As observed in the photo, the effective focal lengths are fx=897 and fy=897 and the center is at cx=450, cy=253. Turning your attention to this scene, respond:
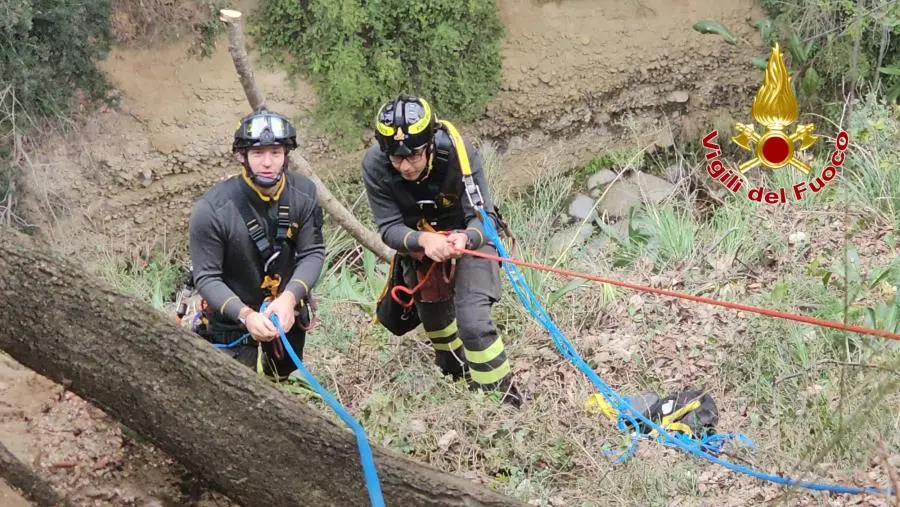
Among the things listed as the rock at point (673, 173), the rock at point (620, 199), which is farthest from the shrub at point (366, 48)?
the rock at point (673, 173)

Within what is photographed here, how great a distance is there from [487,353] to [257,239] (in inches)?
50.0

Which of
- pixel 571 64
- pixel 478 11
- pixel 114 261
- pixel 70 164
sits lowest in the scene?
pixel 114 261

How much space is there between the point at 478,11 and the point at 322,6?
67.7 inches

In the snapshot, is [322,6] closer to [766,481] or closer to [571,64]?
[571,64]

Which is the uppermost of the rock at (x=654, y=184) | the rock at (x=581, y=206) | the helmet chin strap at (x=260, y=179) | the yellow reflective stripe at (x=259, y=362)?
the helmet chin strap at (x=260, y=179)

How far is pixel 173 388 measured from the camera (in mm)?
2775

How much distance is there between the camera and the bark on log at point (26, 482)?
2914 millimetres

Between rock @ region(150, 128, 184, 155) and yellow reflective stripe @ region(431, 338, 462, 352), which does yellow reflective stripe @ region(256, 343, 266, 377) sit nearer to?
yellow reflective stripe @ region(431, 338, 462, 352)

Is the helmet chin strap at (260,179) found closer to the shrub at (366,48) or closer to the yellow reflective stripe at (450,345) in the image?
the yellow reflective stripe at (450,345)

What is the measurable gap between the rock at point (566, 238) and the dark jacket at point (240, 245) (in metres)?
2.81

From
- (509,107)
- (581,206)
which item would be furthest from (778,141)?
(509,107)

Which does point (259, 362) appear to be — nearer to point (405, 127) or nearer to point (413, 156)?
point (413, 156)

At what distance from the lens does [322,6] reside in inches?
370

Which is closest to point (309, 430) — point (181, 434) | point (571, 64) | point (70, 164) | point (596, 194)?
point (181, 434)
